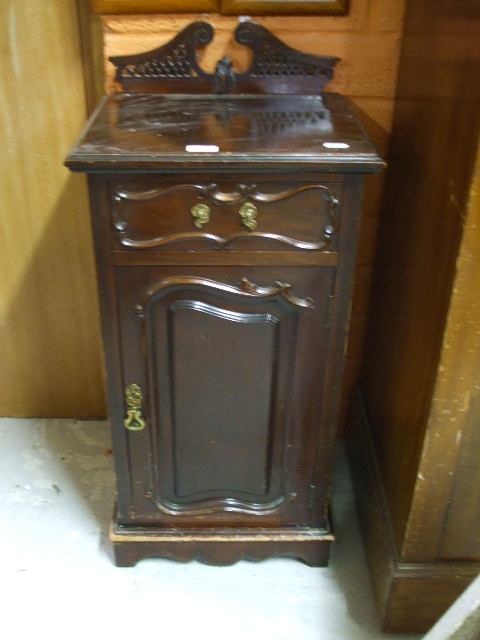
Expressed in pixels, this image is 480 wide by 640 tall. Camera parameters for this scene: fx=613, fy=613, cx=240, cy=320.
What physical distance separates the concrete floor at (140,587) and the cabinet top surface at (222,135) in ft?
3.36

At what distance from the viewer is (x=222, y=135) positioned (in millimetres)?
1160

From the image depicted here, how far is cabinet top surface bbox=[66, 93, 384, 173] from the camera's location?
1053mm

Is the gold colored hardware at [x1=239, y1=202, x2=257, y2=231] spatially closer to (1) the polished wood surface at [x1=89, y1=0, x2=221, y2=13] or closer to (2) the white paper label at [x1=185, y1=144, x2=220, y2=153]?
(2) the white paper label at [x1=185, y1=144, x2=220, y2=153]

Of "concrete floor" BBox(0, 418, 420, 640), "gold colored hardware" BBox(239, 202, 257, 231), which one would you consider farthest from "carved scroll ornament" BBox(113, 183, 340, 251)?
"concrete floor" BBox(0, 418, 420, 640)

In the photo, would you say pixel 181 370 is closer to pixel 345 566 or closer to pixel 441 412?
pixel 441 412

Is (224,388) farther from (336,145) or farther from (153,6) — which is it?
(153,6)

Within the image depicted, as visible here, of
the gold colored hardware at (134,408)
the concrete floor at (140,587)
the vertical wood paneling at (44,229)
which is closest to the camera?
the gold colored hardware at (134,408)

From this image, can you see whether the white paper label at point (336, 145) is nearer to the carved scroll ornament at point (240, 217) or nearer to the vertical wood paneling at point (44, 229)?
the carved scroll ornament at point (240, 217)

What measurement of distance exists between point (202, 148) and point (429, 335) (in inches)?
21.7

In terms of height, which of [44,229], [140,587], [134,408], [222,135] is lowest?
[140,587]

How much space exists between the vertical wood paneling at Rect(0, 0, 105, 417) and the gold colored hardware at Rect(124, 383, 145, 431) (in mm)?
606

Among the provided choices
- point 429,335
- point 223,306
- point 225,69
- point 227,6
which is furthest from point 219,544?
point 227,6

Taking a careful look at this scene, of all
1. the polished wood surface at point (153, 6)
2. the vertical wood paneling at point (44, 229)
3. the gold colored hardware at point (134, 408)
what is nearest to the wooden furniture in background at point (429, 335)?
the polished wood surface at point (153, 6)

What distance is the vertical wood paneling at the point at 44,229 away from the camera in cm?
153
